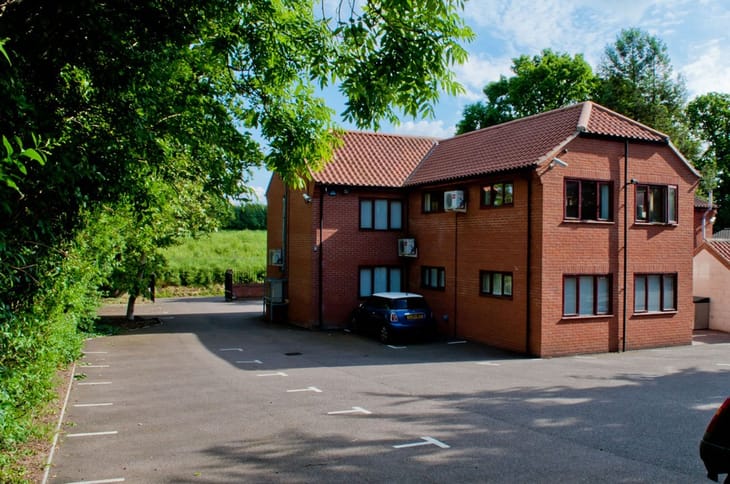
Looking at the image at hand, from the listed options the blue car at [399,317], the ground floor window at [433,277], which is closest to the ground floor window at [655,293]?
the ground floor window at [433,277]

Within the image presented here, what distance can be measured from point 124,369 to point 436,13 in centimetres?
1142

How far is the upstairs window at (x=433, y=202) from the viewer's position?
21609 mm

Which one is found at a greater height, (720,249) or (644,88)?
(644,88)

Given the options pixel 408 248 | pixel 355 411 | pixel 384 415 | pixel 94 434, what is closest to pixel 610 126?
pixel 408 248

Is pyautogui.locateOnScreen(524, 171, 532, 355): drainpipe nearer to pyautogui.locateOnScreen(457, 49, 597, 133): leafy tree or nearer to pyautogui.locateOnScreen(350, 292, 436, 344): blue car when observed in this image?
pyautogui.locateOnScreen(350, 292, 436, 344): blue car

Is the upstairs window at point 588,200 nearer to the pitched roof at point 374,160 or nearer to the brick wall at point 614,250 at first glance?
the brick wall at point 614,250

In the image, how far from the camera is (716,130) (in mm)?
51188

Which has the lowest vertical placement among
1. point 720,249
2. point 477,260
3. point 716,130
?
point 477,260

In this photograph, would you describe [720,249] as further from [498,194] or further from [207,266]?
[207,266]

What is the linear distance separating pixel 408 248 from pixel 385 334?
450 centimetres

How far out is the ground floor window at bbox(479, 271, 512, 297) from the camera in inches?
707

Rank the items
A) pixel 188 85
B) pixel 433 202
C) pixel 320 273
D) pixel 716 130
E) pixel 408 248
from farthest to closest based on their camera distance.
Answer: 1. pixel 716 130
2. pixel 408 248
3. pixel 320 273
4. pixel 433 202
5. pixel 188 85

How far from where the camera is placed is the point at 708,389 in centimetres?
1234

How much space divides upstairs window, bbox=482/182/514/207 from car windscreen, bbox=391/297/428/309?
12.3 ft
